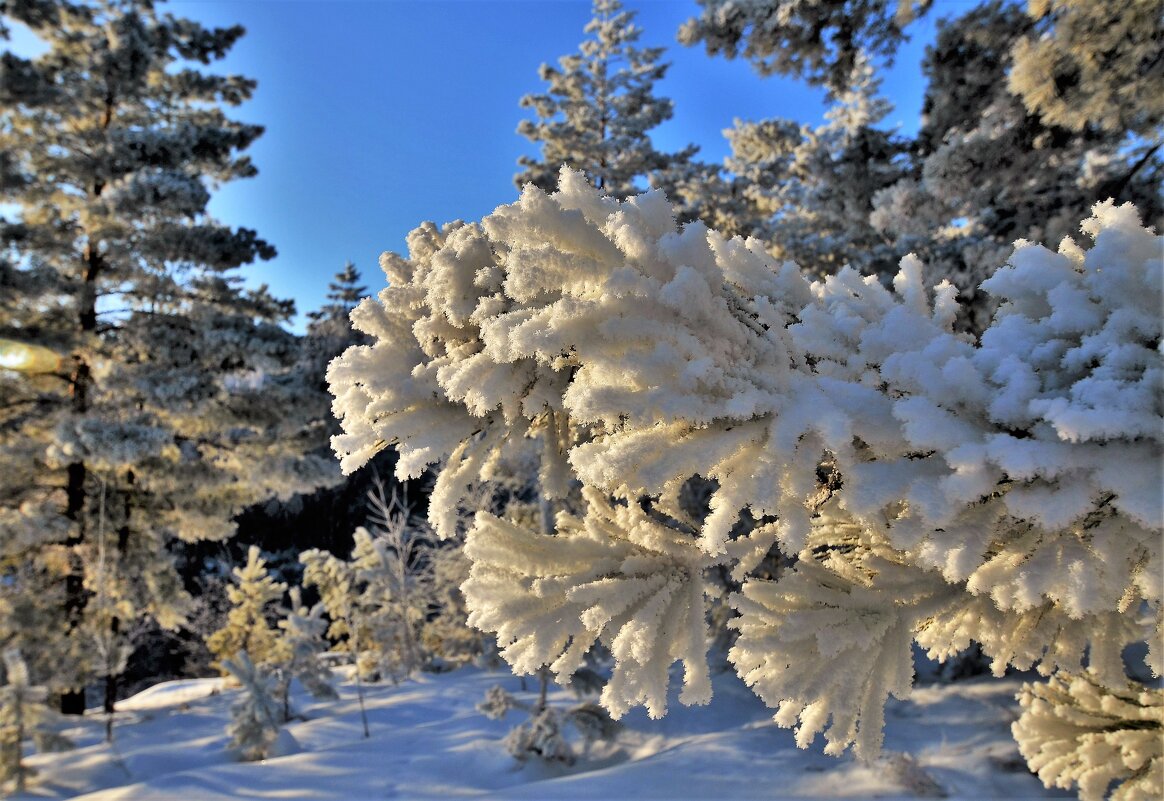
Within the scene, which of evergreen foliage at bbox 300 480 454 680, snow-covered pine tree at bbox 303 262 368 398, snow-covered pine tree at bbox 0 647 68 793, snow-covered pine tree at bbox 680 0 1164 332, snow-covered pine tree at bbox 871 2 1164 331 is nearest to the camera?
snow-covered pine tree at bbox 680 0 1164 332

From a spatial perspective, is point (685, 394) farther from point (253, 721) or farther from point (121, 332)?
point (121, 332)

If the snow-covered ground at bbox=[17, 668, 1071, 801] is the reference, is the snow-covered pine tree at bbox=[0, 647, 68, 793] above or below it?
above

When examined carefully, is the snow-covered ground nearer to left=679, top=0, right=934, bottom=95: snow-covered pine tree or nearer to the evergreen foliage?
the evergreen foliage

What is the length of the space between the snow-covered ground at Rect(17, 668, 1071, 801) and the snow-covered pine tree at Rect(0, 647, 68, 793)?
0.28 m

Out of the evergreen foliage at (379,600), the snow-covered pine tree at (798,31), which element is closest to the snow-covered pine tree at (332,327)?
the evergreen foliage at (379,600)

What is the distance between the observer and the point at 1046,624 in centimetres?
93

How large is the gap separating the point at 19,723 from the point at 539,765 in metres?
5.91

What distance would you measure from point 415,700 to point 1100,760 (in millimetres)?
10399

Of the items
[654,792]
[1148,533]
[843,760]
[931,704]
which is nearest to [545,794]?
[654,792]

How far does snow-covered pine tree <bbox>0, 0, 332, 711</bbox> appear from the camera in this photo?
8.34m

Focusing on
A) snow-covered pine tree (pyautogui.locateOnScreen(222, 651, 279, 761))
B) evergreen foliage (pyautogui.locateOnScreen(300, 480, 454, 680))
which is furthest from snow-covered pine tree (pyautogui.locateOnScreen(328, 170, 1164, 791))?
evergreen foliage (pyautogui.locateOnScreen(300, 480, 454, 680))

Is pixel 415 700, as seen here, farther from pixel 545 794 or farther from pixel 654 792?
pixel 654 792

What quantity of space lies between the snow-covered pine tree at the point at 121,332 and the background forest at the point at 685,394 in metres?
0.06

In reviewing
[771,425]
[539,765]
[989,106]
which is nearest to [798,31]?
[989,106]
